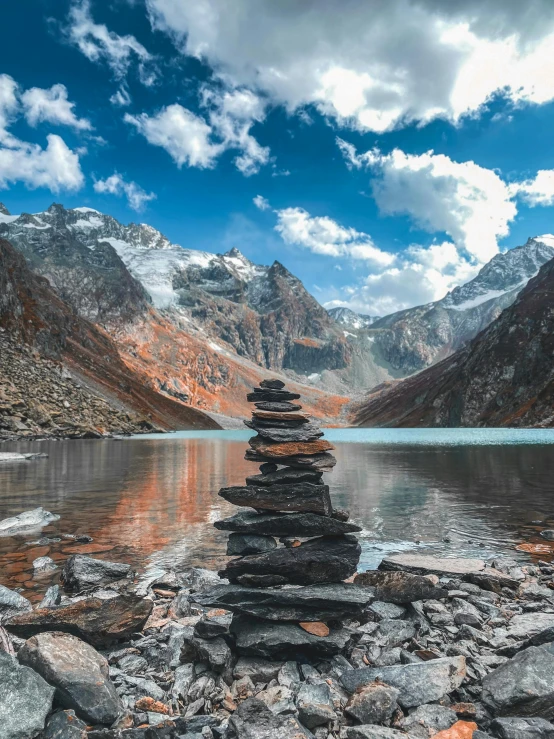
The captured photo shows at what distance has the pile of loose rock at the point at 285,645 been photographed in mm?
7504

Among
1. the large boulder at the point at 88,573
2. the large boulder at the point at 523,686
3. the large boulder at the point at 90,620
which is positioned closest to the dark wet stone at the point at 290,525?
the large boulder at the point at 90,620

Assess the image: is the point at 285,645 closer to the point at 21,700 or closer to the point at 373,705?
the point at 373,705

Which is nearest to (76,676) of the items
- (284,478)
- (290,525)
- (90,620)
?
(90,620)

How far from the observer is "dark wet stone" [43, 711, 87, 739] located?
6.85 m

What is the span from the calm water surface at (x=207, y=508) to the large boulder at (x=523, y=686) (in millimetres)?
9679

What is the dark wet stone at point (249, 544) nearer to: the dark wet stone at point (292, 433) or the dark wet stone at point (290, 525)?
the dark wet stone at point (290, 525)

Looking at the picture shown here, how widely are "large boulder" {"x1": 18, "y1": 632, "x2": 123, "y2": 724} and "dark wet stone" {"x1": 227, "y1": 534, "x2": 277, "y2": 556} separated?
4.26m

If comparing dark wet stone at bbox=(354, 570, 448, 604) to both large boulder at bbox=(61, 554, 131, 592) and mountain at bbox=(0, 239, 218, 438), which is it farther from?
mountain at bbox=(0, 239, 218, 438)

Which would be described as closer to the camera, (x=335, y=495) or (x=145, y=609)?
(x=145, y=609)

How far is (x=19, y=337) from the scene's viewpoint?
150250 millimetres

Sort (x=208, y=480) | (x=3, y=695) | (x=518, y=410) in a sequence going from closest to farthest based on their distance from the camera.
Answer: (x=3, y=695) → (x=208, y=480) → (x=518, y=410)

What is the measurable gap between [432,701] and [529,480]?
42349 millimetres

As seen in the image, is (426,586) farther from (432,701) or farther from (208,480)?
(208,480)

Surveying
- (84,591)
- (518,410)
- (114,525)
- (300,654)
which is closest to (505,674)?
(300,654)
